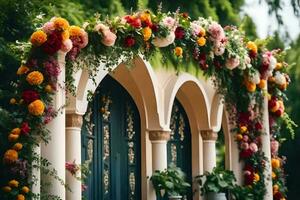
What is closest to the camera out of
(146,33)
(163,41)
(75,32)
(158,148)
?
(75,32)

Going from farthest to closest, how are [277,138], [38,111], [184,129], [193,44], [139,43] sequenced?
[184,129]
[277,138]
[193,44]
[139,43]
[38,111]

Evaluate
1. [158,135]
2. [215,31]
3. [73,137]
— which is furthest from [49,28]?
[158,135]

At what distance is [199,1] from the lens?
14867mm

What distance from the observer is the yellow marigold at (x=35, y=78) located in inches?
328

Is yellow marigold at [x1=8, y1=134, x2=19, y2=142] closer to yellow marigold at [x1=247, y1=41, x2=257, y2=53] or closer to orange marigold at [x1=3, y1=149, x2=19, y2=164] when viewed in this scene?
orange marigold at [x1=3, y1=149, x2=19, y2=164]

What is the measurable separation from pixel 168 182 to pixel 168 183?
0.09 feet

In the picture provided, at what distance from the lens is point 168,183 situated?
11.9 meters

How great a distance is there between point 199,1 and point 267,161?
4031 mm

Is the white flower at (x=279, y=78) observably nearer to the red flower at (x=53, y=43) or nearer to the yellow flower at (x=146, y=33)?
the yellow flower at (x=146, y=33)

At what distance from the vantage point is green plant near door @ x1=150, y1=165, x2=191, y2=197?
469 inches

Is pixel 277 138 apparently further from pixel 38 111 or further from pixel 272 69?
pixel 38 111

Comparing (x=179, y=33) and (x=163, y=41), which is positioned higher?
(x=179, y=33)

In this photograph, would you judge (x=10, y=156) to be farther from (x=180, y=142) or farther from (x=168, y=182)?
(x=180, y=142)

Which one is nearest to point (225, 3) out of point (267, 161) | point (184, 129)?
point (184, 129)
